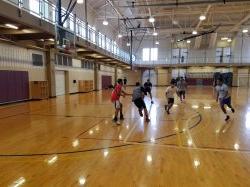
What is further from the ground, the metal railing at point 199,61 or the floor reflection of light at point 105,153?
the metal railing at point 199,61

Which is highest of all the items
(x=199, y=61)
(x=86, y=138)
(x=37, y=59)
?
(x=199, y=61)

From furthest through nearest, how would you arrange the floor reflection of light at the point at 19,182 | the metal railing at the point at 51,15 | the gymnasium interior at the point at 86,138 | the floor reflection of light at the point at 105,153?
the metal railing at the point at 51,15
the floor reflection of light at the point at 105,153
the gymnasium interior at the point at 86,138
the floor reflection of light at the point at 19,182

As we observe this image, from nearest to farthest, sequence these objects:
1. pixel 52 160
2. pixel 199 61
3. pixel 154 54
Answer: pixel 52 160 < pixel 199 61 < pixel 154 54

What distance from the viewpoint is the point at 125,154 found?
481 centimetres

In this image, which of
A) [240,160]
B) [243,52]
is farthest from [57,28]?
[243,52]

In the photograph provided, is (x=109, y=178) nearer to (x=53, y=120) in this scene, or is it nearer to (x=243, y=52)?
(x=53, y=120)

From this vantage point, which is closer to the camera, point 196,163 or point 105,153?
point 196,163

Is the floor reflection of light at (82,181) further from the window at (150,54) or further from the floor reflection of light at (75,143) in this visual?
the window at (150,54)

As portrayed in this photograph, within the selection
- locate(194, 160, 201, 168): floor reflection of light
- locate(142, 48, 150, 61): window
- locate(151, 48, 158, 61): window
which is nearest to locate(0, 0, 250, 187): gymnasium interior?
locate(194, 160, 201, 168): floor reflection of light

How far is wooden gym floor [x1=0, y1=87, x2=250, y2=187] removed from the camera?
11.9 ft

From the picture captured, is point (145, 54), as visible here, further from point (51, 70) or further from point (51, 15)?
point (51, 15)

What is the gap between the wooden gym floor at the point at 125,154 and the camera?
3.61 meters

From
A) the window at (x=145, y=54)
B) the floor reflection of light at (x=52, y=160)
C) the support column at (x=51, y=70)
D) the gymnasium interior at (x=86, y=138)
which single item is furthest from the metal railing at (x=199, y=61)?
the floor reflection of light at (x=52, y=160)

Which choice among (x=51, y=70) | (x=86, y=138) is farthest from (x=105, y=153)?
(x=51, y=70)
